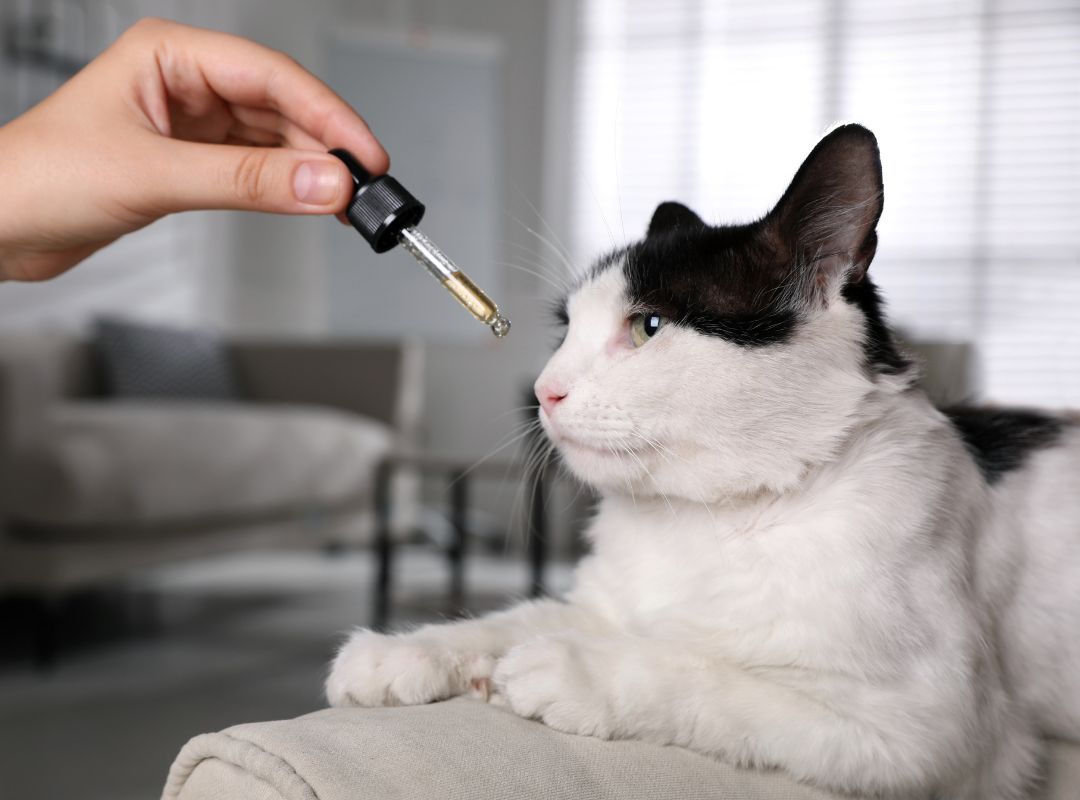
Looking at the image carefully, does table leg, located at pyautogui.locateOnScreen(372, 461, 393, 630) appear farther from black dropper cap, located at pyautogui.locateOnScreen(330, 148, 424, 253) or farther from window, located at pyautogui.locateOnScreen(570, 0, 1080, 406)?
black dropper cap, located at pyautogui.locateOnScreen(330, 148, 424, 253)

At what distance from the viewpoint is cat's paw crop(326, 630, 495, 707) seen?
0.70m

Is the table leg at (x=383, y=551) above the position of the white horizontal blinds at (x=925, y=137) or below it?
below

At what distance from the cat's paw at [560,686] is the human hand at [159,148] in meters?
0.39

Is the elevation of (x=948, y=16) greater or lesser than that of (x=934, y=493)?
greater

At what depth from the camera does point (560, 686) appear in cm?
64

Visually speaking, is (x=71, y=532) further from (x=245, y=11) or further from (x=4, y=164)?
(x=245, y=11)

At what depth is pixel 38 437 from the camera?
2.75 metres

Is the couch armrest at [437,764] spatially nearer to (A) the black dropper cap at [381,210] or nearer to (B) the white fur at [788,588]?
(B) the white fur at [788,588]

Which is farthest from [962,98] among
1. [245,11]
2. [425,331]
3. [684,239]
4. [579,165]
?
[684,239]

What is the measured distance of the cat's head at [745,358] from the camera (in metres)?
0.75

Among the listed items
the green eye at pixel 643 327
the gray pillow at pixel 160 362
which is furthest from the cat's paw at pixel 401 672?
the gray pillow at pixel 160 362

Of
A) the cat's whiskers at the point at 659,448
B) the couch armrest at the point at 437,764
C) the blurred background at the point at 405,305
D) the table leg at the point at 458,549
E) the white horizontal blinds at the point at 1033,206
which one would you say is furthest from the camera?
the white horizontal blinds at the point at 1033,206

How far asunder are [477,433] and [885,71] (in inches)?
110

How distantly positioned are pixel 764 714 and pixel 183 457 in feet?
8.97
